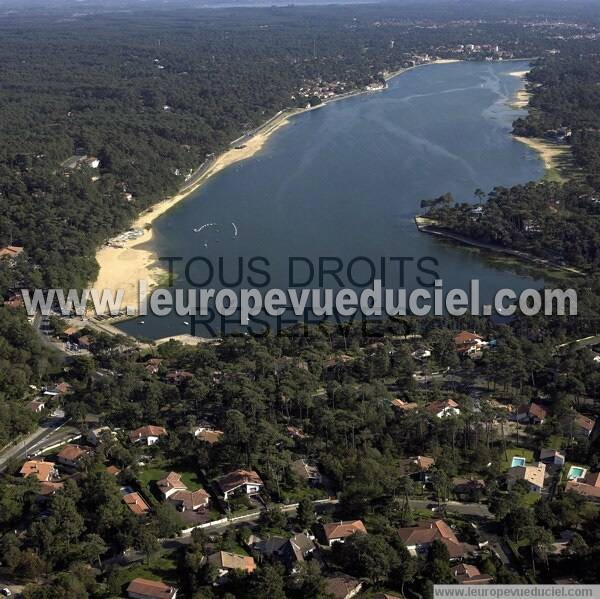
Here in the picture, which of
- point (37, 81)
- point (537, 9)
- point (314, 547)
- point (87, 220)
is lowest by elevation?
point (314, 547)

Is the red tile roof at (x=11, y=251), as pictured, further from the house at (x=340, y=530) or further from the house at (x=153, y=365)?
the house at (x=340, y=530)

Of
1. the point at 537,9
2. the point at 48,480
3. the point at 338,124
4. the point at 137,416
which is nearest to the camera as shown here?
the point at 48,480

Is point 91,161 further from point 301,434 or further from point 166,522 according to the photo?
point 166,522

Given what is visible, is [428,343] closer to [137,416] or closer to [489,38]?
[137,416]

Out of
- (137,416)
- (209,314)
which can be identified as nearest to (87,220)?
(209,314)

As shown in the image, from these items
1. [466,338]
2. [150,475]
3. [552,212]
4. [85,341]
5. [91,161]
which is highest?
[91,161]

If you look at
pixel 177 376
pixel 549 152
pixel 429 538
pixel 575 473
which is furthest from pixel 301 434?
pixel 549 152

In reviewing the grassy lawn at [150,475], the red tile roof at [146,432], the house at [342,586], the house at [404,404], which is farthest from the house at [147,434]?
the house at [342,586]
